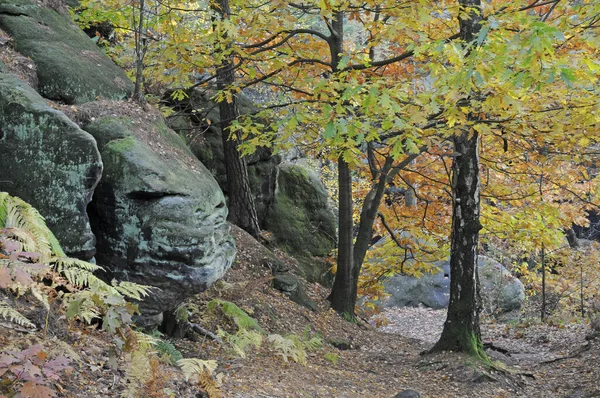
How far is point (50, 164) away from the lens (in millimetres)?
5859

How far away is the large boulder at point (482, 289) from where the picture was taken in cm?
1852

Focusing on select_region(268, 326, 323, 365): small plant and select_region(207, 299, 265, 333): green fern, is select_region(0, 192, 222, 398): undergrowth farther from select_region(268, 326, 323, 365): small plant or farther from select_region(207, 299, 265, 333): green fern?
select_region(207, 299, 265, 333): green fern

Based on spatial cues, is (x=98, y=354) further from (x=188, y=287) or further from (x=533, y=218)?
(x=533, y=218)

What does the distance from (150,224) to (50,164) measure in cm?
119

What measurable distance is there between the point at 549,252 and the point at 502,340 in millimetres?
3249

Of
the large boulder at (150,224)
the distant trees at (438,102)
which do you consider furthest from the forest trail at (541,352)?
the large boulder at (150,224)

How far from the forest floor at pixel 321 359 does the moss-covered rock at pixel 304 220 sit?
29.8 inches

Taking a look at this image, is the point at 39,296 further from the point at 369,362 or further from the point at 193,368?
the point at 369,362

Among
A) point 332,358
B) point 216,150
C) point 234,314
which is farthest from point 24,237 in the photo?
point 216,150

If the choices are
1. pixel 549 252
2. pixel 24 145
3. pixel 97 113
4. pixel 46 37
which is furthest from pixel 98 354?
pixel 549 252

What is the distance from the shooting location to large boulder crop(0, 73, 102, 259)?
578 centimetres

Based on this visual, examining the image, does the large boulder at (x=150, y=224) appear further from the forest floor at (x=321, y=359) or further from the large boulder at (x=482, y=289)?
the large boulder at (x=482, y=289)

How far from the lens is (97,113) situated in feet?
23.1

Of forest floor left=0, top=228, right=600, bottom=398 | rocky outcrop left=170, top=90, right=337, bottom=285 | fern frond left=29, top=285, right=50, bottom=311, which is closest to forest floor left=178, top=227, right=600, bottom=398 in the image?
forest floor left=0, top=228, right=600, bottom=398
